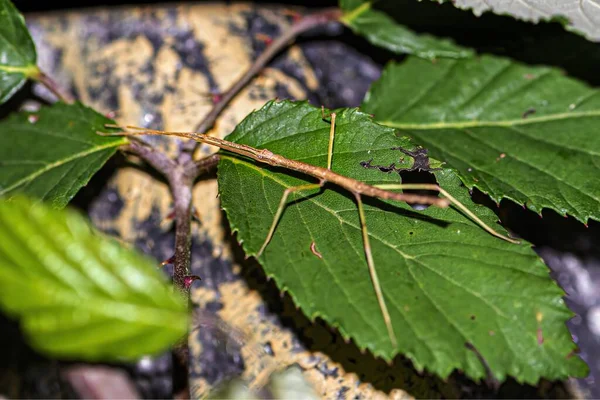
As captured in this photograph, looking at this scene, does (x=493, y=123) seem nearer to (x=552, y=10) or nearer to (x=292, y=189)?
(x=552, y=10)

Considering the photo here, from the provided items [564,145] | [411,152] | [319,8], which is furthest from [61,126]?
[564,145]

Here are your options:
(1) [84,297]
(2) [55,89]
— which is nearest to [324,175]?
(1) [84,297]

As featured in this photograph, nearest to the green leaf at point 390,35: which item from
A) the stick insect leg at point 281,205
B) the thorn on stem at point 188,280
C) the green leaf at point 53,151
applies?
the stick insect leg at point 281,205

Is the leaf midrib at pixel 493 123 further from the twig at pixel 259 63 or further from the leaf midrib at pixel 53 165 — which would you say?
the leaf midrib at pixel 53 165

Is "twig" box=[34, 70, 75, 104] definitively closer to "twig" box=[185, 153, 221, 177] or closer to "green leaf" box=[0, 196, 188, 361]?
"twig" box=[185, 153, 221, 177]

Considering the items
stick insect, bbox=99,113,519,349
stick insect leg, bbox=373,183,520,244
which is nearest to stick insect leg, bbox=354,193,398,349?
stick insect, bbox=99,113,519,349

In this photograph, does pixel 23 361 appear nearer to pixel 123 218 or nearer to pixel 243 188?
pixel 123 218
